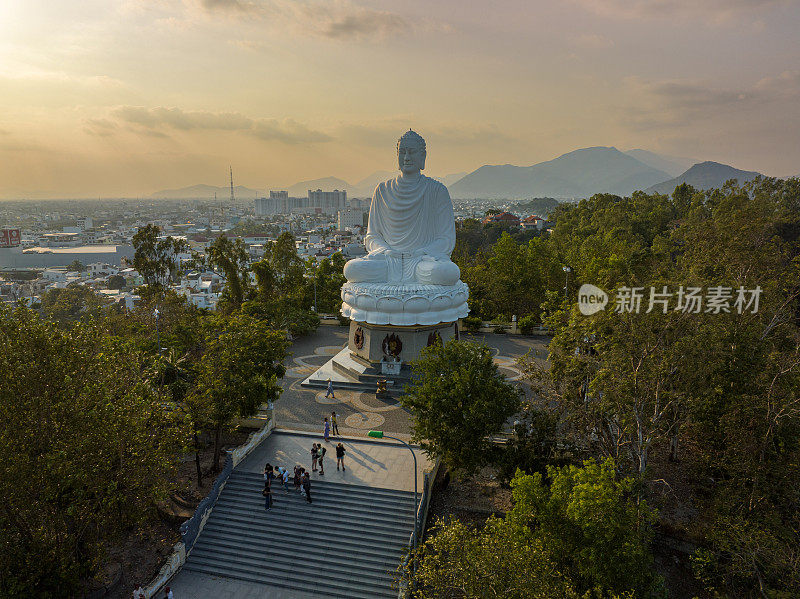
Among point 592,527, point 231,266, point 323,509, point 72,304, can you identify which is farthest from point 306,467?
point 72,304

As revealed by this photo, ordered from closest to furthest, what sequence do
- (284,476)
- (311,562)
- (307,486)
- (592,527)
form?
1. (592,527)
2. (311,562)
3. (307,486)
4. (284,476)

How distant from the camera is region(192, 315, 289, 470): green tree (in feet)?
48.6

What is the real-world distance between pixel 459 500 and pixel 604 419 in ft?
16.2

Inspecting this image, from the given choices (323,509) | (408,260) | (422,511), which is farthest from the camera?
(408,260)

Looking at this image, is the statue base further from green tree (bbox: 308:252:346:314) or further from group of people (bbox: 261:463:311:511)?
green tree (bbox: 308:252:346:314)

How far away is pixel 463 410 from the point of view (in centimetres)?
1346

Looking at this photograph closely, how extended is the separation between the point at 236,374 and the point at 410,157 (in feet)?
43.9

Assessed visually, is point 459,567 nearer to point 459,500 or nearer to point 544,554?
point 544,554

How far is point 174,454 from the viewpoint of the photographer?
12.5m

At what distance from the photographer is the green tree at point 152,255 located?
32781 millimetres

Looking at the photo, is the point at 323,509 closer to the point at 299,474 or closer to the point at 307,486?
the point at 307,486

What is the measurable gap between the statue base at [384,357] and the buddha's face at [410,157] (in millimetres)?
7642

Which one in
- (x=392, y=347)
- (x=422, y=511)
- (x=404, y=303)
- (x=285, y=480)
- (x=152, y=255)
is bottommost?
(x=422, y=511)

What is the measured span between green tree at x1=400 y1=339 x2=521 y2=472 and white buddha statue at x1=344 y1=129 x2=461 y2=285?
9394 mm
